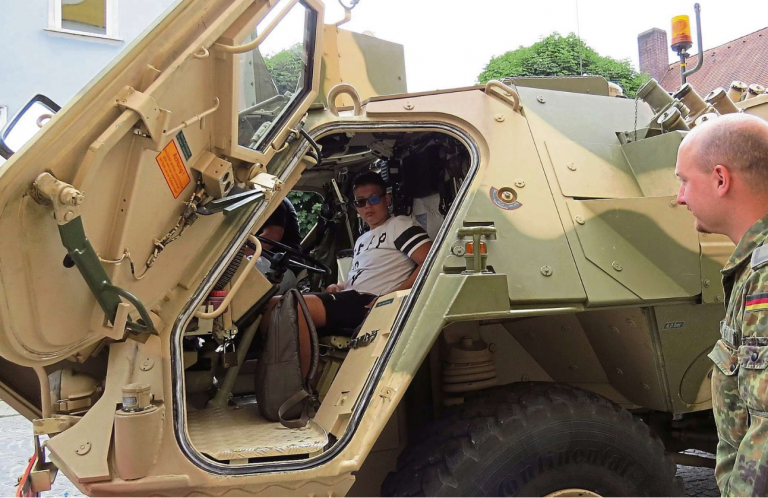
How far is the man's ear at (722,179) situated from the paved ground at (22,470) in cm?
288

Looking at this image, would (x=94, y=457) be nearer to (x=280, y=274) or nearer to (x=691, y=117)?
(x=280, y=274)

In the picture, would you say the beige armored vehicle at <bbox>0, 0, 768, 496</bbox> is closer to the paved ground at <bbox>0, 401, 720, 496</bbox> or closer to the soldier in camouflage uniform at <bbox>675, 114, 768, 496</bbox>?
the soldier in camouflage uniform at <bbox>675, 114, 768, 496</bbox>

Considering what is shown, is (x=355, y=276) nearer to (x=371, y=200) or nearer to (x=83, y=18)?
(x=371, y=200)

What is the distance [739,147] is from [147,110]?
1631 mm

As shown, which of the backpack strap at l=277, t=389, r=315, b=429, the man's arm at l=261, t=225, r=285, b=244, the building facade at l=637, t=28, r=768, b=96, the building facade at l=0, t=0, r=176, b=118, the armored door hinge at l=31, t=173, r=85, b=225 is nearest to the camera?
the armored door hinge at l=31, t=173, r=85, b=225

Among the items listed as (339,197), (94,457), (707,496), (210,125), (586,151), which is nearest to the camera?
(94,457)

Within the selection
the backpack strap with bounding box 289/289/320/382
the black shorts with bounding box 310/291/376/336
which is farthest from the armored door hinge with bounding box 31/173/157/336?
the black shorts with bounding box 310/291/376/336

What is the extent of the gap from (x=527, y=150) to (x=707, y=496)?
2730 millimetres

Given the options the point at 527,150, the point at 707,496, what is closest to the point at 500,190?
the point at 527,150

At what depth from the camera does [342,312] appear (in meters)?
3.27

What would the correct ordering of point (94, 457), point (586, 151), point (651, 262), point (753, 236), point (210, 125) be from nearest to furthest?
1. point (753, 236)
2. point (94, 457)
3. point (210, 125)
4. point (651, 262)
5. point (586, 151)

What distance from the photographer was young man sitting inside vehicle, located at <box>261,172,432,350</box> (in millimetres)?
3246

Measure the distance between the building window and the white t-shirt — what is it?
8.61 m

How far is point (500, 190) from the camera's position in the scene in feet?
8.82
